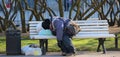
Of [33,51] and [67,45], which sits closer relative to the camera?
[67,45]

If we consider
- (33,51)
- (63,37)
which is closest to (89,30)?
(63,37)

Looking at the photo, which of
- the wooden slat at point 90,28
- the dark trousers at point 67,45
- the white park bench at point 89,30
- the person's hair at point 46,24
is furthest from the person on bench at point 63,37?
the wooden slat at point 90,28

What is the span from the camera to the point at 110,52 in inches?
451

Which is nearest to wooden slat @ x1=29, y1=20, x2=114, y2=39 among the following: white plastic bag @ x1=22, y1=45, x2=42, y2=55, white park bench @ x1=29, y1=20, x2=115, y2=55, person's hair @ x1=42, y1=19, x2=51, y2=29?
white park bench @ x1=29, y1=20, x2=115, y2=55

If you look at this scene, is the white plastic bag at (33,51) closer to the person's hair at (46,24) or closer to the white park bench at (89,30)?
the white park bench at (89,30)

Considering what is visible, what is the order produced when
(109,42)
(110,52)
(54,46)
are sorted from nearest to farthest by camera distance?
(110,52), (54,46), (109,42)

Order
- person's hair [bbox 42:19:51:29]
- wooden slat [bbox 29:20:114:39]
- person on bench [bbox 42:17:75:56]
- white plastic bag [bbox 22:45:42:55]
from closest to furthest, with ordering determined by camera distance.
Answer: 1. person on bench [bbox 42:17:75:56]
2. white plastic bag [bbox 22:45:42:55]
3. person's hair [bbox 42:19:51:29]
4. wooden slat [bbox 29:20:114:39]

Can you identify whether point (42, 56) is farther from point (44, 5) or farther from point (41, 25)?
point (44, 5)

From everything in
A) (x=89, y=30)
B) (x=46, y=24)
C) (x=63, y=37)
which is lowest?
(x=63, y=37)

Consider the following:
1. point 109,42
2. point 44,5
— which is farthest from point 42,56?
point 44,5

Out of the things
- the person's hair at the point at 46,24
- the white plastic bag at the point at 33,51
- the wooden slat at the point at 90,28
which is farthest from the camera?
the wooden slat at the point at 90,28

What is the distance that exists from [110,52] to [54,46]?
2.17m

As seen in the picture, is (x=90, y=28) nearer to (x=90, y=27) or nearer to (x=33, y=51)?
(x=90, y=27)

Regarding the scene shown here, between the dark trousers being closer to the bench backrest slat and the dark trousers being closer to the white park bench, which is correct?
the white park bench
